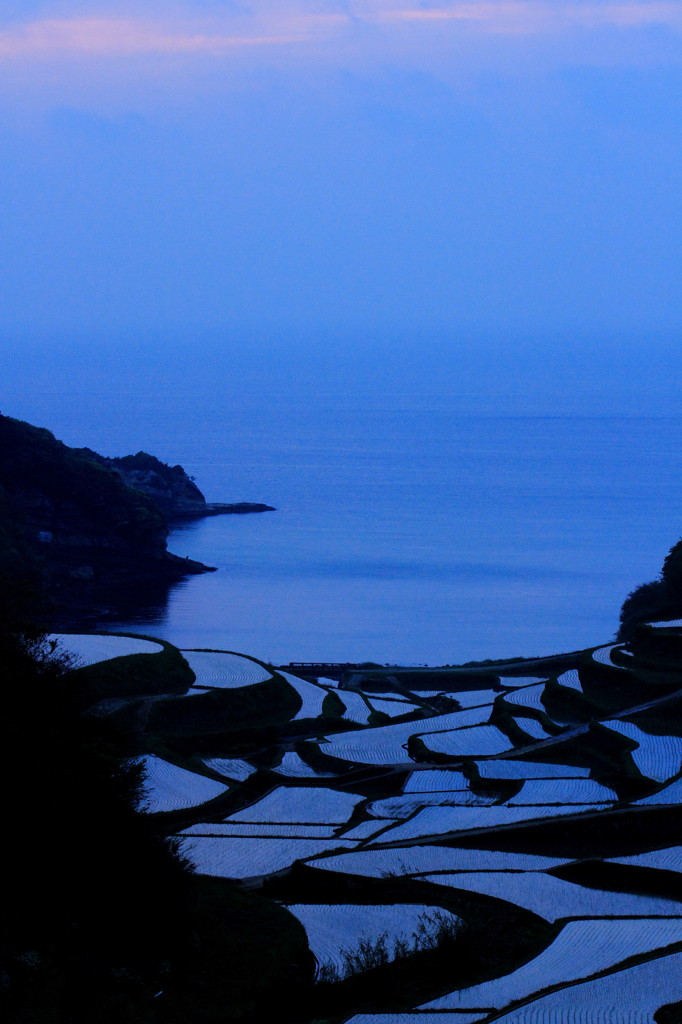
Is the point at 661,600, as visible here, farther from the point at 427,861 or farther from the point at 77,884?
the point at 77,884

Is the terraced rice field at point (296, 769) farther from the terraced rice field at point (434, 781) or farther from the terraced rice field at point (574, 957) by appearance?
the terraced rice field at point (574, 957)

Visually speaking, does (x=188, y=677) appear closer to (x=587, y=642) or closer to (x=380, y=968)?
(x=380, y=968)

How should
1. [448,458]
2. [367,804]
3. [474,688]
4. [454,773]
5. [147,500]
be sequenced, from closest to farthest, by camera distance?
[367,804] < [454,773] < [474,688] < [147,500] < [448,458]

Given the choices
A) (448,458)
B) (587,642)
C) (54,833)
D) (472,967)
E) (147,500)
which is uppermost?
(448,458)

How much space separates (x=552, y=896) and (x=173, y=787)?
9102mm

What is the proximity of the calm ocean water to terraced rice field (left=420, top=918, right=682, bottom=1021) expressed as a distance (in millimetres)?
33107

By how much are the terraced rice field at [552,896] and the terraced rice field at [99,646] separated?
14.3 m

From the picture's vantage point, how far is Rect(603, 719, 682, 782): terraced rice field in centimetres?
2569

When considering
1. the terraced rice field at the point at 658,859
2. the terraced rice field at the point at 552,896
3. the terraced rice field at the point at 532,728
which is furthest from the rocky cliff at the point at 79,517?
the terraced rice field at the point at 552,896

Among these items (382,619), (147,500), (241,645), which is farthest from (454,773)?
(147,500)

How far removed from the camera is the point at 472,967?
16.3 meters

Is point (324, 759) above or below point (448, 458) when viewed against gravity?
below

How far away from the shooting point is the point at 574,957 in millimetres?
16266

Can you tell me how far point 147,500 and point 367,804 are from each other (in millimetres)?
46941
